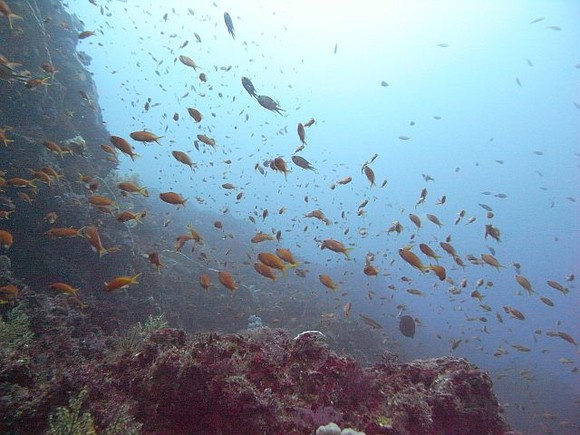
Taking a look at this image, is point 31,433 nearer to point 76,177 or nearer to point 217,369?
point 217,369

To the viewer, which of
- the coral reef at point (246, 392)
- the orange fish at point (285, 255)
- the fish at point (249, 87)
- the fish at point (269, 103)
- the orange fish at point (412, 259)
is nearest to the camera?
the coral reef at point (246, 392)

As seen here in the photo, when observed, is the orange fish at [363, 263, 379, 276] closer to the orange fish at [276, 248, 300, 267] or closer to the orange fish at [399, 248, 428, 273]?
the orange fish at [399, 248, 428, 273]

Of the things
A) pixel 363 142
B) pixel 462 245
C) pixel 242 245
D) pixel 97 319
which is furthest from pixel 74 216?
pixel 363 142

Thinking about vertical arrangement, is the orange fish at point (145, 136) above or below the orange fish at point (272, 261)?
above

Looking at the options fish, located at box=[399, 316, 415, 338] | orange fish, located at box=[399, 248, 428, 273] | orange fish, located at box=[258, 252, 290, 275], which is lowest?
fish, located at box=[399, 316, 415, 338]

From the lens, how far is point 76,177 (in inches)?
440

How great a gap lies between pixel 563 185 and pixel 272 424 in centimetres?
16946

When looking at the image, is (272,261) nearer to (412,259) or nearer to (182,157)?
(412,259)

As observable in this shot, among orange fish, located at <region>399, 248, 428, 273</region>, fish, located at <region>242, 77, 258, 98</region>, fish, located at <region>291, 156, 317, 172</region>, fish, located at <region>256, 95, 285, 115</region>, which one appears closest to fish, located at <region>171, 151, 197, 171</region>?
fish, located at <region>242, 77, 258, 98</region>

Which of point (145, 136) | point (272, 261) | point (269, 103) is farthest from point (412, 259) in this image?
point (145, 136)

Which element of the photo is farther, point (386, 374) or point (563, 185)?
point (563, 185)

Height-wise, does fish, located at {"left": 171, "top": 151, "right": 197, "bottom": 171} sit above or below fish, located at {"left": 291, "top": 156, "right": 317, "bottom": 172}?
below

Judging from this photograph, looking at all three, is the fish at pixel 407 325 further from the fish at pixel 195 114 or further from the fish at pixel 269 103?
the fish at pixel 195 114

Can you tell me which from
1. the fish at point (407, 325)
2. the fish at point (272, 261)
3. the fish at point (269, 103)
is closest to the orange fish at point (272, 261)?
the fish at point (272, 261)
